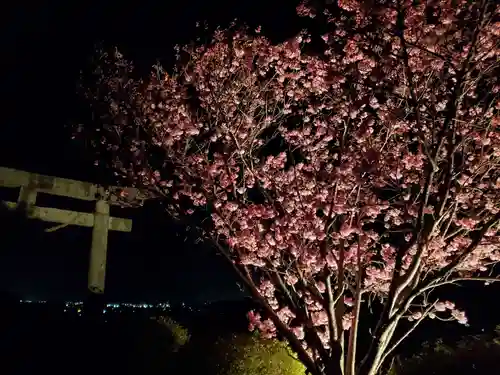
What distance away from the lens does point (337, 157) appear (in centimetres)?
800

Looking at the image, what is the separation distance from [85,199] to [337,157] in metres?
5.37

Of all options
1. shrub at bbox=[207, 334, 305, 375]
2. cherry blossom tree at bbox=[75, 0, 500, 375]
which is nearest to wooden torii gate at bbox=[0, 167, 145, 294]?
cherry blossom tree at bbox=[75, 0, 500, 375]

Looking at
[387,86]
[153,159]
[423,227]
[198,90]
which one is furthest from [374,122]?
[153,159]

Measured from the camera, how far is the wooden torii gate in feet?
31.3

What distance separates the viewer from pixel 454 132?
602cm

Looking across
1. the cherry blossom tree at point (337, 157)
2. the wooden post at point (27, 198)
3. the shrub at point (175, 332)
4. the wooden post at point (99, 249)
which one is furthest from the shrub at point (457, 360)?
the wooden post at point (27, 198)

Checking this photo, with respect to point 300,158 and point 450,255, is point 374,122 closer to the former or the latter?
Result: point 300,158

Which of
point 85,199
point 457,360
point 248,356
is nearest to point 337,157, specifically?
point 248,356

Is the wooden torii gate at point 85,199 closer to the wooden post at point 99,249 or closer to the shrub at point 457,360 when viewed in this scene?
the wooden post at point 99,249

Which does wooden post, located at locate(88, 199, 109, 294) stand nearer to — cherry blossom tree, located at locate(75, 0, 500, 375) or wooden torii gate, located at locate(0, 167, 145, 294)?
wooden torii gate, located at locate(0, 167, 145, 294)

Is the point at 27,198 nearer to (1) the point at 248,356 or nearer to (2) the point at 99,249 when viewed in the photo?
(2) the point at 99,249

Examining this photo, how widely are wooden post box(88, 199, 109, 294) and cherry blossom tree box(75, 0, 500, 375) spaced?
972mm

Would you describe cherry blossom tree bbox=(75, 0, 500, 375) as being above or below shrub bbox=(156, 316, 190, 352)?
above

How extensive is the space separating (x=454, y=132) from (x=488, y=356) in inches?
220
